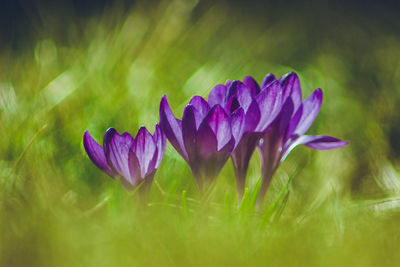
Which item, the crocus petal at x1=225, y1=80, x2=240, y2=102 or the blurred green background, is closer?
the blurred green background

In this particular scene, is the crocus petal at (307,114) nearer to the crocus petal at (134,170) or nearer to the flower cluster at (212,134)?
the flower cluster at (212,134)

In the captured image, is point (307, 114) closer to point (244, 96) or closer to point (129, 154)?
point (244, 96)

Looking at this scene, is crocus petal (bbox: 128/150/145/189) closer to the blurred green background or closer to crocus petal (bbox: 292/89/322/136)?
the blurred green background

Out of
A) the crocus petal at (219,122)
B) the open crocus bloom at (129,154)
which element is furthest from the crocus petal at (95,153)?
the crocus petal at (219,122)

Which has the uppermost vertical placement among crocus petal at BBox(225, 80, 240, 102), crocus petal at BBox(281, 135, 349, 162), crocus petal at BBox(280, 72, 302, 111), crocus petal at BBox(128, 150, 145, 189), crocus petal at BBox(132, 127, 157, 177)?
crocus petal at BBox(225, 80, 240, 102)

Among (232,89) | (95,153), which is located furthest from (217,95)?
(95,153)

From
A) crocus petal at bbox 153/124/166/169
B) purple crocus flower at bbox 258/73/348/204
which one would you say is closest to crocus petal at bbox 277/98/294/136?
purple crocus flower at bbox 258/73/348/204

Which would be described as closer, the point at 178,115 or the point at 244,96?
the point at 244,96
